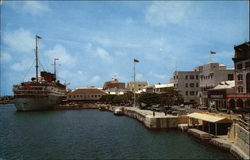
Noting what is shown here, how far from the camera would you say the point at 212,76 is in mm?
87438

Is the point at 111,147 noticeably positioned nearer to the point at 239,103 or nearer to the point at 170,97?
the point at 239,103

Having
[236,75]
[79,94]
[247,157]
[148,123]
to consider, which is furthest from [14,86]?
[247,157]

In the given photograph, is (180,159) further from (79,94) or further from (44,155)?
(79,94)

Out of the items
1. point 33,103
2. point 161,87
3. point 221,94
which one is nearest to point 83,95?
point 33,103

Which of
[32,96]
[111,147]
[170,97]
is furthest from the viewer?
[32,96]

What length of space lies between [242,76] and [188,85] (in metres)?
39.2

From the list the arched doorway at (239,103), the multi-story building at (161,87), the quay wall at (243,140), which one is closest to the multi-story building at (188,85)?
the multi-story building at (161,87)

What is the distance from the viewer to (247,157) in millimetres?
25219

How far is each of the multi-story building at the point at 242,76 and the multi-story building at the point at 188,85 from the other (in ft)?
112

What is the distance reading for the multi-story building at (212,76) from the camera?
3371 inches

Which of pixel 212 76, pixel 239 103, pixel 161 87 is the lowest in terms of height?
pixel 239 103

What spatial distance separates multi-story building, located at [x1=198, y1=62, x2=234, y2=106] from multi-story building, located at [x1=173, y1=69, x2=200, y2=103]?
32.8 feet

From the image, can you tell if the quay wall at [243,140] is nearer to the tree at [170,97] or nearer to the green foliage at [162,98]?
the green foliage at [162,98]

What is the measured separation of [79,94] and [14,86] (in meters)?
57.9
